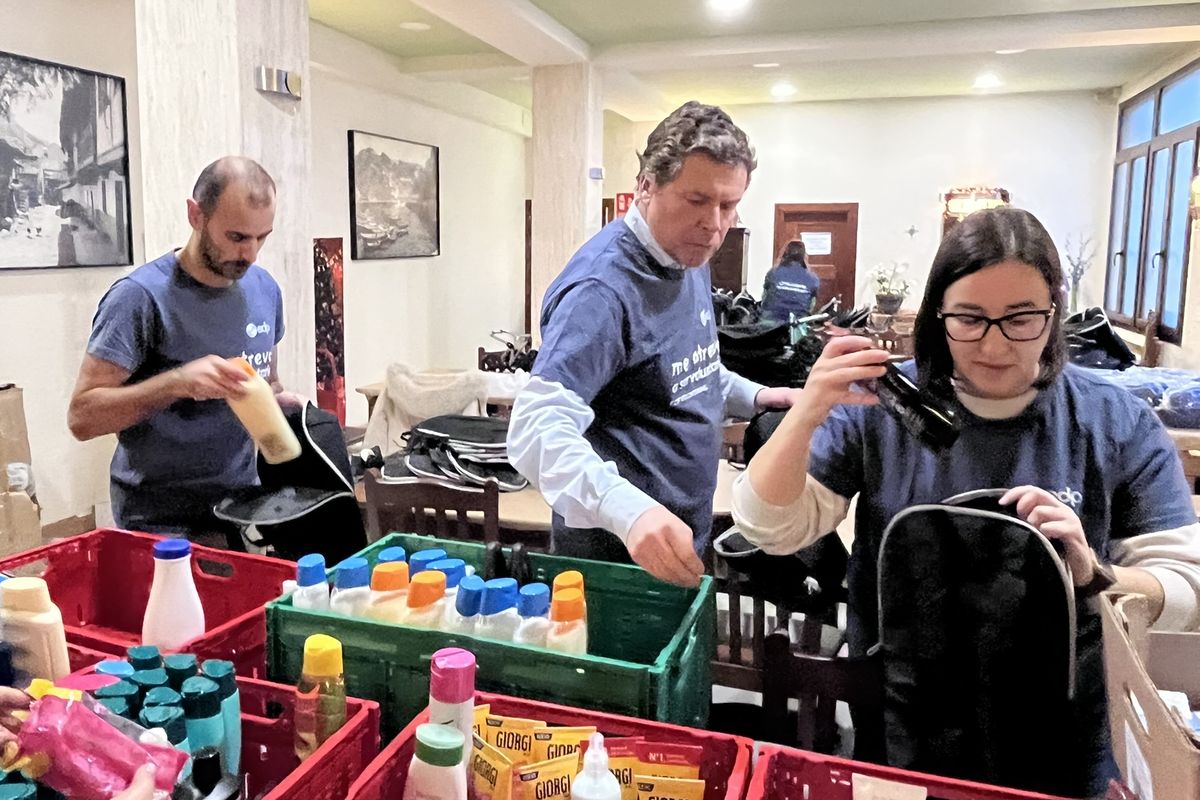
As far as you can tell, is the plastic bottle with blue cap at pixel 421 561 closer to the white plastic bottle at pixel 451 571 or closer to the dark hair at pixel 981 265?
the white plastic bottle at pixel 451 571

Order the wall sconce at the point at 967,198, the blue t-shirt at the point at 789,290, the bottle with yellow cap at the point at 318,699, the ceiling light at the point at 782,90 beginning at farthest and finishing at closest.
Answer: the wall sconce at the point at 967,198, the ceiling light at the point at 782,90, the blue t-shirt at the point at 789,290, the bottle with yellow cap at the point at 318,699

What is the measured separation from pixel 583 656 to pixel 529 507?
170 cm

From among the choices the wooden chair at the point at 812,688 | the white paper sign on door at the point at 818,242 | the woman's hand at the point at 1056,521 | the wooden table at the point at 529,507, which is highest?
the white paper sign on door at the point at 818,242

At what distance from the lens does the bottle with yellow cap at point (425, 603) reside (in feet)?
3.50

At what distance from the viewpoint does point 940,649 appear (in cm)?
103

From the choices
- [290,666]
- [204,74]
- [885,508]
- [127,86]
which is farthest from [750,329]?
[127,86]

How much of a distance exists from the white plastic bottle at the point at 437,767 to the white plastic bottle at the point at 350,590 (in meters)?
0.30

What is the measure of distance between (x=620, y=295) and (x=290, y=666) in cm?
71

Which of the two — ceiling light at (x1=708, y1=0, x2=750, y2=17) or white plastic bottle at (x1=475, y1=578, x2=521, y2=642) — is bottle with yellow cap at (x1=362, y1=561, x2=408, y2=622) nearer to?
white plastic bottle at (x1=475, y1=578, x2=521, y2=642)

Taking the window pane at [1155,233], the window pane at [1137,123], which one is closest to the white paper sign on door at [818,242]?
the window pane at [1137,123]

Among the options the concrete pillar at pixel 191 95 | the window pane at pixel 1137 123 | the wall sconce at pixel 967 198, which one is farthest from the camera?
the wall sconce at pixel 967 198

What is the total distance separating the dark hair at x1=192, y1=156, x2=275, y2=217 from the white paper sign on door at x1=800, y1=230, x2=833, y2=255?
25.6 feet

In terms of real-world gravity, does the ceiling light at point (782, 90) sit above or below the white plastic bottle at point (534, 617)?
above

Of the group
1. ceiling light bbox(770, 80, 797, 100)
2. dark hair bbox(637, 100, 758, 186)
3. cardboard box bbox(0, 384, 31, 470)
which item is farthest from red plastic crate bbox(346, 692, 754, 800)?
ceiling light bbox(770, 80, 797, 100)
